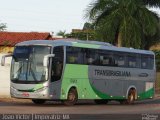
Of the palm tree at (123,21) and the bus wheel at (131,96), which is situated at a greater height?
the palm tree at (123,21)

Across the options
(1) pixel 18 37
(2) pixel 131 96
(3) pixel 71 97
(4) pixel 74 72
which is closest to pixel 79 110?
(3) pixel 71 97

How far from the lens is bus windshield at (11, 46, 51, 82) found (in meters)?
27.7

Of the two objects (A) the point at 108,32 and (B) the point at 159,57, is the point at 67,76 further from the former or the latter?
(B) the point at 159,57

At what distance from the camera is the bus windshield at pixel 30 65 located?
27688mm

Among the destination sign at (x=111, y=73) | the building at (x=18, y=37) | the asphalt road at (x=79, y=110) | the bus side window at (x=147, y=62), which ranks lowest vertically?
the asphalt road at (x=79, y=110)

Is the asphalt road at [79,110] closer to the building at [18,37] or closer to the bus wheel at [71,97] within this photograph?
the bus wheel at [71,97]

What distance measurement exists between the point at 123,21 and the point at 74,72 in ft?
54.1

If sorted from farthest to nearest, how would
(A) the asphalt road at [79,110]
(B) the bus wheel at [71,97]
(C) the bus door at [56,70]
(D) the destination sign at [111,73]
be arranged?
1. (D) the destination sign at [111,73]
2. (B) the bus wheel at [71,97]
3. (C) the bus door at [56,70]
4. (A) the asphalt road at [79,110]

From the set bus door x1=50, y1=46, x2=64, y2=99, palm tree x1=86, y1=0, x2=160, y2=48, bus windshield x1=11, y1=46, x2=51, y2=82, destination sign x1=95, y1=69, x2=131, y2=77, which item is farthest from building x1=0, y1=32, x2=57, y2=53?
bus door x1=50, y1=46, x2=64, y2=99

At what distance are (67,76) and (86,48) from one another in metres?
2.12

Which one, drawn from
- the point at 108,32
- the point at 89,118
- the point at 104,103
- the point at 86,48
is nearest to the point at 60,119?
the point at 89,118

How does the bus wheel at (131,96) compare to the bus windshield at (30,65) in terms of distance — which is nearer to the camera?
the bus windshield at (30,65)

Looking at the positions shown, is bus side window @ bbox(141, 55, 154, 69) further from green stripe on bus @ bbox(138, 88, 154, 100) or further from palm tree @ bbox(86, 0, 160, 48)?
palm tree @ bbox(86, 0, 160, 48)

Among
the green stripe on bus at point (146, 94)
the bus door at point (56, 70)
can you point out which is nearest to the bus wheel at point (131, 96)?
the green stripe on bus at point (146, 94)
